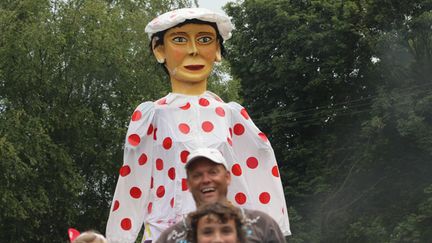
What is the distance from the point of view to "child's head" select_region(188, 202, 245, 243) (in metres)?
4.05

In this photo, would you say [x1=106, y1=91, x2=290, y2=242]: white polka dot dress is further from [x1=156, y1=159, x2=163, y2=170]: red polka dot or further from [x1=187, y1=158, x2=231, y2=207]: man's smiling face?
[x1=187, y1=158, x2=231, y2=207]: man's smiling face

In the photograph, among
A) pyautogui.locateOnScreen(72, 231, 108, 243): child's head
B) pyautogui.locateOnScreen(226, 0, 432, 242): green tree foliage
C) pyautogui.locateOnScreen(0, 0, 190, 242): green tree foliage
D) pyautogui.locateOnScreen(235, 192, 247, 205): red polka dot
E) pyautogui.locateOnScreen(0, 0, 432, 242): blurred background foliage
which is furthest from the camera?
pyautogui.locateOnScreen(226, 0, 432, 242): green tree foliage

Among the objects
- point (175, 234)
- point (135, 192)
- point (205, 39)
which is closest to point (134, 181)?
point (135, 192)

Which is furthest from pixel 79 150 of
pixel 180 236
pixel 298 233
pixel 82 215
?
pixel 180 236

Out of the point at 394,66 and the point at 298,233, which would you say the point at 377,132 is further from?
the point at 298,233

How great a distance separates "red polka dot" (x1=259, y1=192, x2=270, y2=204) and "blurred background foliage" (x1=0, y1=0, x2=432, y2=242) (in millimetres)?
12274

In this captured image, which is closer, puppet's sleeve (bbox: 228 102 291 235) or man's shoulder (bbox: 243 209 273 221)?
man's shoulder (bbox: 243 209 273 221)

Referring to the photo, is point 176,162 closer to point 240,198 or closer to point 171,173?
point 171,173

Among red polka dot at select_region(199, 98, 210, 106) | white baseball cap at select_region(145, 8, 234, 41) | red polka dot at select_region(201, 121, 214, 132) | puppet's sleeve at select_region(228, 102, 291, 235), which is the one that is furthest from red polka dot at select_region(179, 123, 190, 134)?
white baseball cap at select_region(145, 8, 234, 41)

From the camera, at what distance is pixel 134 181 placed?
6664mm

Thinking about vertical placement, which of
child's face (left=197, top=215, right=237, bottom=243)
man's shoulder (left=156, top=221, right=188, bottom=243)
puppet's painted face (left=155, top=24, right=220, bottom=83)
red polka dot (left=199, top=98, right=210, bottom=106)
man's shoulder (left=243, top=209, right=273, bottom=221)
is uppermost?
puppet's painted face (left=155, top=24, right=220, bottom=83)

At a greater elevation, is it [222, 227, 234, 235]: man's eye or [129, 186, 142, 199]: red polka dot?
A: [129, 186, 142, 199]: red polka dot

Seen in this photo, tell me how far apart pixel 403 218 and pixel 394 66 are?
13.3 feet

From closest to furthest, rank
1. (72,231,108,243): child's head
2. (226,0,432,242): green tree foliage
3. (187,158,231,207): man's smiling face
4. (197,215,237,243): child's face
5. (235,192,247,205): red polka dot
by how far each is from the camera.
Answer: (197,215,237,243): child's face < (187,158,231,207): man's smiling face < (72,231,108,243): child's head < (235,192,247,205): red polka dot < (226,0,432,242): green tree foliage
